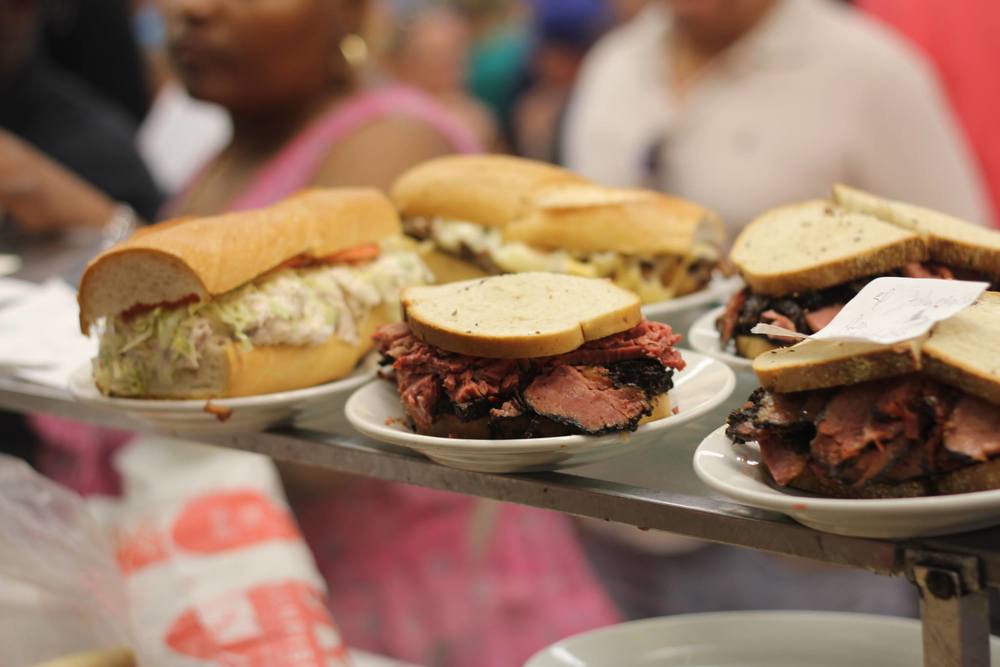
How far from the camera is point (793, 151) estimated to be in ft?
9.67

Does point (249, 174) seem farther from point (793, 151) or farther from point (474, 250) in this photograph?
point (793, 151)

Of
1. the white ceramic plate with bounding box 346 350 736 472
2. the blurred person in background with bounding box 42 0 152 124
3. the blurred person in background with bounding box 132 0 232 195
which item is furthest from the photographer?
the blurred person in background with bounding box 132 0 232 195

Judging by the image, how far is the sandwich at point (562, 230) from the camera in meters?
1.59

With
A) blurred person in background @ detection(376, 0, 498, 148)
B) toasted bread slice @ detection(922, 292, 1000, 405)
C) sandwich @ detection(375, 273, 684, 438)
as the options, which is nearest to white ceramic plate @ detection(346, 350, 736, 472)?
sandwich @ detection(375, 273, 684, 438)

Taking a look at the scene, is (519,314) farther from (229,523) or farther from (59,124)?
(59,124)

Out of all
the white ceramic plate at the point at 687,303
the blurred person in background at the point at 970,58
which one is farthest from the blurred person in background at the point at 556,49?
the white ceramic plate at the point at 687,303

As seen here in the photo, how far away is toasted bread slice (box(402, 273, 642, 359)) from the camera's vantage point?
107 cm

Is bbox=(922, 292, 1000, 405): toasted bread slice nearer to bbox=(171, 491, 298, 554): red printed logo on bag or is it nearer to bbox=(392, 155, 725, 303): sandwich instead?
bbox=(392, 155, 725, 303): sandwich

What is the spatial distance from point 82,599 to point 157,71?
18.1ft

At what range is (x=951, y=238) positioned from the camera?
3.87ft

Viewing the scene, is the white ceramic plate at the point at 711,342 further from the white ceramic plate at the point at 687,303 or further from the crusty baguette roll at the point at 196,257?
the crusty baguette roll at the point at 196,257

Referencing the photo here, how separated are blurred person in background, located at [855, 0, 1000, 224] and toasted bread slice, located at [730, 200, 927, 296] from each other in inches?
78.4

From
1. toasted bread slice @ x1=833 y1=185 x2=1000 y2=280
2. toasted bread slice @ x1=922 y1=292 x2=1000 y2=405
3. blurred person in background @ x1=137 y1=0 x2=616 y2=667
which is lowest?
blurred person in background @ x1=137 y1=0 x2=616 y2=667

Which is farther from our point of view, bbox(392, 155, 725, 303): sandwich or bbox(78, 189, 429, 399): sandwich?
bbox(392, 155, 725, 303): sandwich
